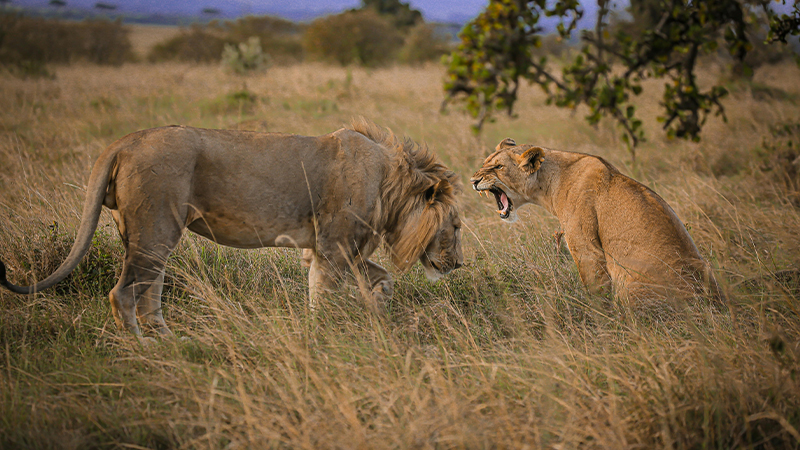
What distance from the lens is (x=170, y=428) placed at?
96.3 inches

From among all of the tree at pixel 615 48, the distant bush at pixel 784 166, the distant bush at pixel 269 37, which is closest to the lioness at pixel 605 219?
the distant bush at pixel 784 166

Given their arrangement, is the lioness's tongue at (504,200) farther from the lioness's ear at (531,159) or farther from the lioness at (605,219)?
the lioness's ear at (531,159)

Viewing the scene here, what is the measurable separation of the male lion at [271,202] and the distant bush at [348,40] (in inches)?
873

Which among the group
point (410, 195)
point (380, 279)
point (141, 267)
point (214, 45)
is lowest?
point (380, 279)

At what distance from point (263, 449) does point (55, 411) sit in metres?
1.15

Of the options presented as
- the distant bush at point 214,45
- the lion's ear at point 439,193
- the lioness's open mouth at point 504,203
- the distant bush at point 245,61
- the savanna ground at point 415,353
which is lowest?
the savanna ground at point 415,353

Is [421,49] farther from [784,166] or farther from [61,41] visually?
[784,166]

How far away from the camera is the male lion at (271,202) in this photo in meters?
3.10

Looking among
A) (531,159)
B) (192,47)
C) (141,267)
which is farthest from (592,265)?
(192,47)

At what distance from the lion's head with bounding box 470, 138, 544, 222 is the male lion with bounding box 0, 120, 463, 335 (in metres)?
0.50

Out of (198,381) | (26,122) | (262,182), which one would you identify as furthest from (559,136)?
(26,122)

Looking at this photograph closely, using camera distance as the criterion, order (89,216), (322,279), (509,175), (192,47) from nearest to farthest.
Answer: (89,216), (322,279), (509,175), (192,47)

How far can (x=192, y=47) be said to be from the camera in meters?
28.1

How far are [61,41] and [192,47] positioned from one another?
6.21 m
